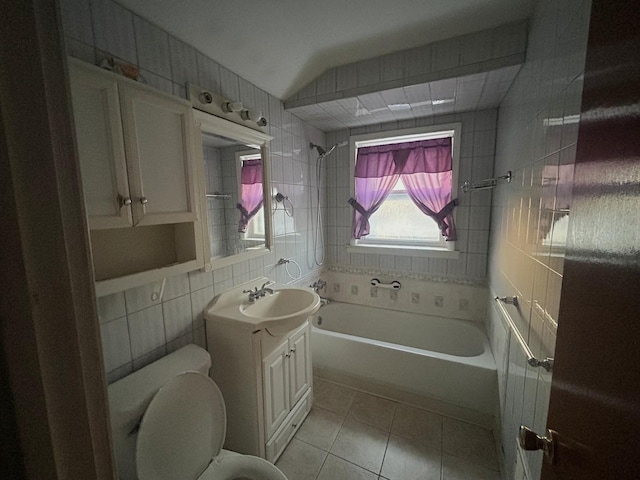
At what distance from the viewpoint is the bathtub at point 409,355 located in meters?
1.78

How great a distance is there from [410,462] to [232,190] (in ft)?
6.49

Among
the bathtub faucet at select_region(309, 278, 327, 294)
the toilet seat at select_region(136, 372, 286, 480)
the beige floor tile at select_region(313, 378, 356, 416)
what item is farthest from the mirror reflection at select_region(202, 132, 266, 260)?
the beige floor tile at select_region(313, 378, 356, 416)

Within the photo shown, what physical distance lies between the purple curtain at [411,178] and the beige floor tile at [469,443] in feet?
4.79

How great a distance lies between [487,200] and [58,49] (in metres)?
2.67

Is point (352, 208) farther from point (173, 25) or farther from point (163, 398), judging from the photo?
point (163, 398)

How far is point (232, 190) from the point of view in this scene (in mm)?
1691

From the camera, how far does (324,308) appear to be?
2826 millimetres

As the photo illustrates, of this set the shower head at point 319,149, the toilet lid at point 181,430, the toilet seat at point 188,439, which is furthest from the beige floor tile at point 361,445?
the shower head at point 319,149

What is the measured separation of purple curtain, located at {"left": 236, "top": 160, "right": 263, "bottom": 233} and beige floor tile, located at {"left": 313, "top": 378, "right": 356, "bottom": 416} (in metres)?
1.44

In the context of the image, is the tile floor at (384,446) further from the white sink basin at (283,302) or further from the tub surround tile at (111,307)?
the tub surround tile at (111,307)

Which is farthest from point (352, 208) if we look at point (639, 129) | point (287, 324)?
point (639, 129)

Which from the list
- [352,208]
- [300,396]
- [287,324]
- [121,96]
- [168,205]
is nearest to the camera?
[121,96]

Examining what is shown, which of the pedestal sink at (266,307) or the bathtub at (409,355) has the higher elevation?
the pedestal sink at (266,307)

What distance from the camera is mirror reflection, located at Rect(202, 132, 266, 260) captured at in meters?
1.54
